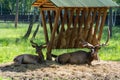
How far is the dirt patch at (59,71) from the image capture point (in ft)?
41.1

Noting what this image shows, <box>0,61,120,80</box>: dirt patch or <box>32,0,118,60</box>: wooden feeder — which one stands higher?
<box>32,0,118,60</box>: wooden feeder

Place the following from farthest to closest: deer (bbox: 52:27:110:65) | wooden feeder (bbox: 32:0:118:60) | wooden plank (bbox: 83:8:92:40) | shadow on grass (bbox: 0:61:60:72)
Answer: wooden plank (bbox: 83:8:92:40) < wooden feeder (bbox: 32:0:118:60) < deer (bbox: 52:27:110:65) < shadow on grass (bbox: 0:61:60:72)

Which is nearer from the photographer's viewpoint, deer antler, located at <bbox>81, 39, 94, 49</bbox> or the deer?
the deer

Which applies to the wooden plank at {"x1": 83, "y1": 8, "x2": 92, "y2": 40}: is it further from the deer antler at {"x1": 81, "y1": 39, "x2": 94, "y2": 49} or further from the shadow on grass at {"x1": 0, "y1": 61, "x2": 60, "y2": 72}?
the shadow on grass at {"x1": 0, "y1": 61, "x2": 60, "y2": 72}

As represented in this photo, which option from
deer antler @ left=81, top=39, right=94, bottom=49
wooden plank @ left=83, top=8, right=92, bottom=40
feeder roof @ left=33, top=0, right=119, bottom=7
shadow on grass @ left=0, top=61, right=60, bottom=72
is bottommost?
shadow on grass @ left=0, top=61, right=60, bottom=72

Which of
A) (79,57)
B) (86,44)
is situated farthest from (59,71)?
(86,44)

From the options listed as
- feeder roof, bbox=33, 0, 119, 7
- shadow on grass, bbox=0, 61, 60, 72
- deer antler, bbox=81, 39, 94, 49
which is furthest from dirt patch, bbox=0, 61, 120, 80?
feeder roof, bbox=33, 0, 119, 7

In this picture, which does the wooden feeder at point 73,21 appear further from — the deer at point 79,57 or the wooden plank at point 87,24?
the deer at point 79,57

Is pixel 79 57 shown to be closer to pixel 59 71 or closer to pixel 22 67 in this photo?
pixel 59 71

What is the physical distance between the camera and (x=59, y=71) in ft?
44.2

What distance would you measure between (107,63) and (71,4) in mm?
2636

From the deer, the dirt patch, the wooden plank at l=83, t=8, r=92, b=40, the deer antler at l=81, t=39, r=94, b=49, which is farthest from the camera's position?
the wooden plank at l=83, t=8, r=92, b=40

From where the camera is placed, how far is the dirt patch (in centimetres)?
1252

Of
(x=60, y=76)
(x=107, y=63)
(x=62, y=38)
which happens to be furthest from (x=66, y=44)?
(x=60, y=76)
